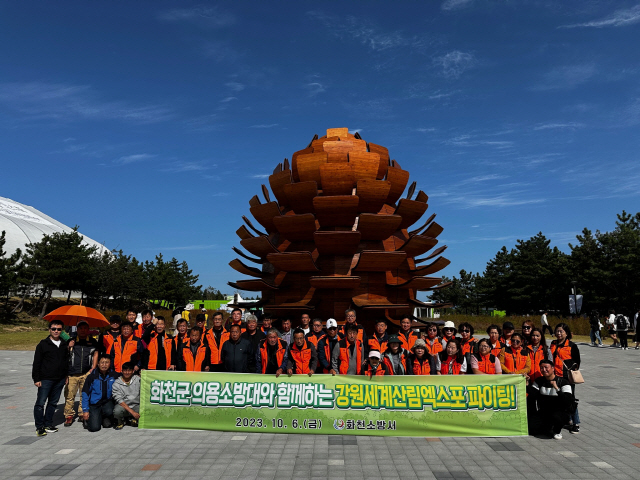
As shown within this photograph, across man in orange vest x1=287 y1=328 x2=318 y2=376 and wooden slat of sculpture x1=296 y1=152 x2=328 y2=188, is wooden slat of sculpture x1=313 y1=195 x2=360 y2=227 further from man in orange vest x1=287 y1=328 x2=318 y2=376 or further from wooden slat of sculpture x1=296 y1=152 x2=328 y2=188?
man in orange vest x1=287 y1=328 x2=318 y2=376

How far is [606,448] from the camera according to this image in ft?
22.6

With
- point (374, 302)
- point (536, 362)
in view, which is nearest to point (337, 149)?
point (374, 302)

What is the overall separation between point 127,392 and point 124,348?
1.00 meters

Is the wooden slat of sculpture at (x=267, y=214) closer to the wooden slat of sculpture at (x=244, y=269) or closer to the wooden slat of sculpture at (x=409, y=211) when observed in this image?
the wooden slat of sculpture at (x=244, y=269)

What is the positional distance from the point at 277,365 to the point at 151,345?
107 inches

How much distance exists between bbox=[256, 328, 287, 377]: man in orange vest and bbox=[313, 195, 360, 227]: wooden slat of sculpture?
5180mm

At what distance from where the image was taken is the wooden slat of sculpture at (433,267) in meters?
14.4

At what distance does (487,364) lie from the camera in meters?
8.41

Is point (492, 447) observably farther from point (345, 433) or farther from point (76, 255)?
point (76, 255)

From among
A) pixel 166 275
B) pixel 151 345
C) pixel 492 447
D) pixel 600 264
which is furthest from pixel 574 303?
pixel 166 275

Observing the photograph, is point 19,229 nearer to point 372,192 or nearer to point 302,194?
point 302,194

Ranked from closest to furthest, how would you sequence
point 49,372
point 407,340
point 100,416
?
point 49,372 → point 100,416 → point 407,340

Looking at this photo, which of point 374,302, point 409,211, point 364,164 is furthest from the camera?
point 409,211

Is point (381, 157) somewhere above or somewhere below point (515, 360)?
above
